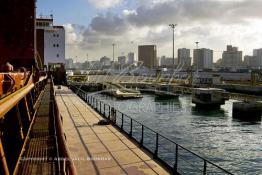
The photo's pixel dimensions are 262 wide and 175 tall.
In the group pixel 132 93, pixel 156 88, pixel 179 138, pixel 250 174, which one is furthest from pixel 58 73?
pixel 250 174

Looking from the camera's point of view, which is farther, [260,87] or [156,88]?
[156,88]

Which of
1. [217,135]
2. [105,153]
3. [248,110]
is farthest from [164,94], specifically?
[105,153]

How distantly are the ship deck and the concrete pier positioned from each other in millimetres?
28430

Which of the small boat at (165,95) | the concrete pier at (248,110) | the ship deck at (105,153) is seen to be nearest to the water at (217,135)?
the concrete pier at (248,110)

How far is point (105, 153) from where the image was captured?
1518cm

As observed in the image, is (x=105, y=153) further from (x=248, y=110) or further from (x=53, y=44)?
(x=53, y=44)

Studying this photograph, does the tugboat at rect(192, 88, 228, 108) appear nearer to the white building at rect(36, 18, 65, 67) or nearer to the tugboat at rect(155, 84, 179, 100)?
the tugboat at rect(155, 84, 179, 100)

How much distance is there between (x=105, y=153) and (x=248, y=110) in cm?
3502

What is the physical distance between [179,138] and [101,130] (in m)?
11.0

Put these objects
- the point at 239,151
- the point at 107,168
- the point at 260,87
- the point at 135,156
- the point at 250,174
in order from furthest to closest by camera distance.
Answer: the point at 260,87, the point at 239,151, the point at 250,174, the point at 135,156, the point at 107,168

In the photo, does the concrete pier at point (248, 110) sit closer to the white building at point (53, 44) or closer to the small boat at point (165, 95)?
the small boat at point (165, 95)

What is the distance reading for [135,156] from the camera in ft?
48.4

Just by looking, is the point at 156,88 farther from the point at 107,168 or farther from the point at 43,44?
the point at 107,168

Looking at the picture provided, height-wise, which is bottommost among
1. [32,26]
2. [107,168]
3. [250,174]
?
[250,174]
